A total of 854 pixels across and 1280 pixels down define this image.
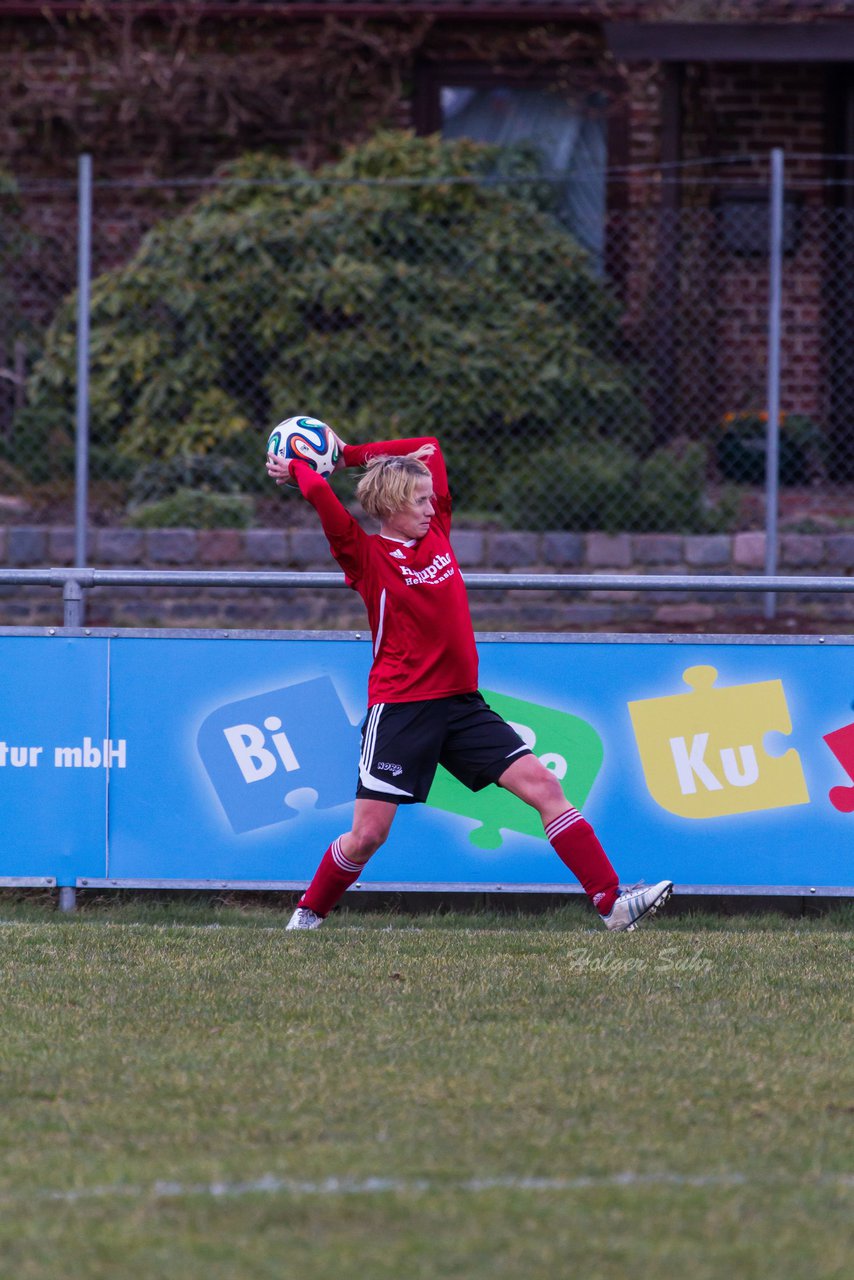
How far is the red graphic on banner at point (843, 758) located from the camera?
7078 millimetres

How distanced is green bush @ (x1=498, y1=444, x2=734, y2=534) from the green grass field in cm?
503

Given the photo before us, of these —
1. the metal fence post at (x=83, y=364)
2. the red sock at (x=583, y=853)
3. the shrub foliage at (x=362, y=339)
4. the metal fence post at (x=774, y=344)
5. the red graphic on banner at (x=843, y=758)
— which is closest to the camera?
the red sock at (x=583, y=853)

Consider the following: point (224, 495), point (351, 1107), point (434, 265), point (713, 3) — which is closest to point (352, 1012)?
point (351, 1107)

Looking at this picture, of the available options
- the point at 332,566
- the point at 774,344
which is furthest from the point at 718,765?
the point at 332,566

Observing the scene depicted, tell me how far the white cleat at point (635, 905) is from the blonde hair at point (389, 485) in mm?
1599

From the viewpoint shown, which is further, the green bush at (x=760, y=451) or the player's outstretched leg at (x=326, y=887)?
the green bush at (x=760, y=451)

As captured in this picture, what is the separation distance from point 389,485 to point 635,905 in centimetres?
171

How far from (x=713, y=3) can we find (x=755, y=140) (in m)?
1.12

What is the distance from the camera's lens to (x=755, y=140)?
14969 mm

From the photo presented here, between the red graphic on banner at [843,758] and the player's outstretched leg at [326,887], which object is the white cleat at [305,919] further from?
the red graphic on banner at [843,758]

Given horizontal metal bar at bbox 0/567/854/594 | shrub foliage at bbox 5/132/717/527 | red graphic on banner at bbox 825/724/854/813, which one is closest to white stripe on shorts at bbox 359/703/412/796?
horizontal metal bar at bbox 0/567/854/594

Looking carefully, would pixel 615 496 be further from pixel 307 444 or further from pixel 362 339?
pixel 307 444

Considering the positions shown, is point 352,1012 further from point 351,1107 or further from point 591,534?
point 591,534

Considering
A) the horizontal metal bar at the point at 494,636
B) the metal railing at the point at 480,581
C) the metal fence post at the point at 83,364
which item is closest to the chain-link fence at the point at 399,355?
the metal fence post at the point at 83,364
